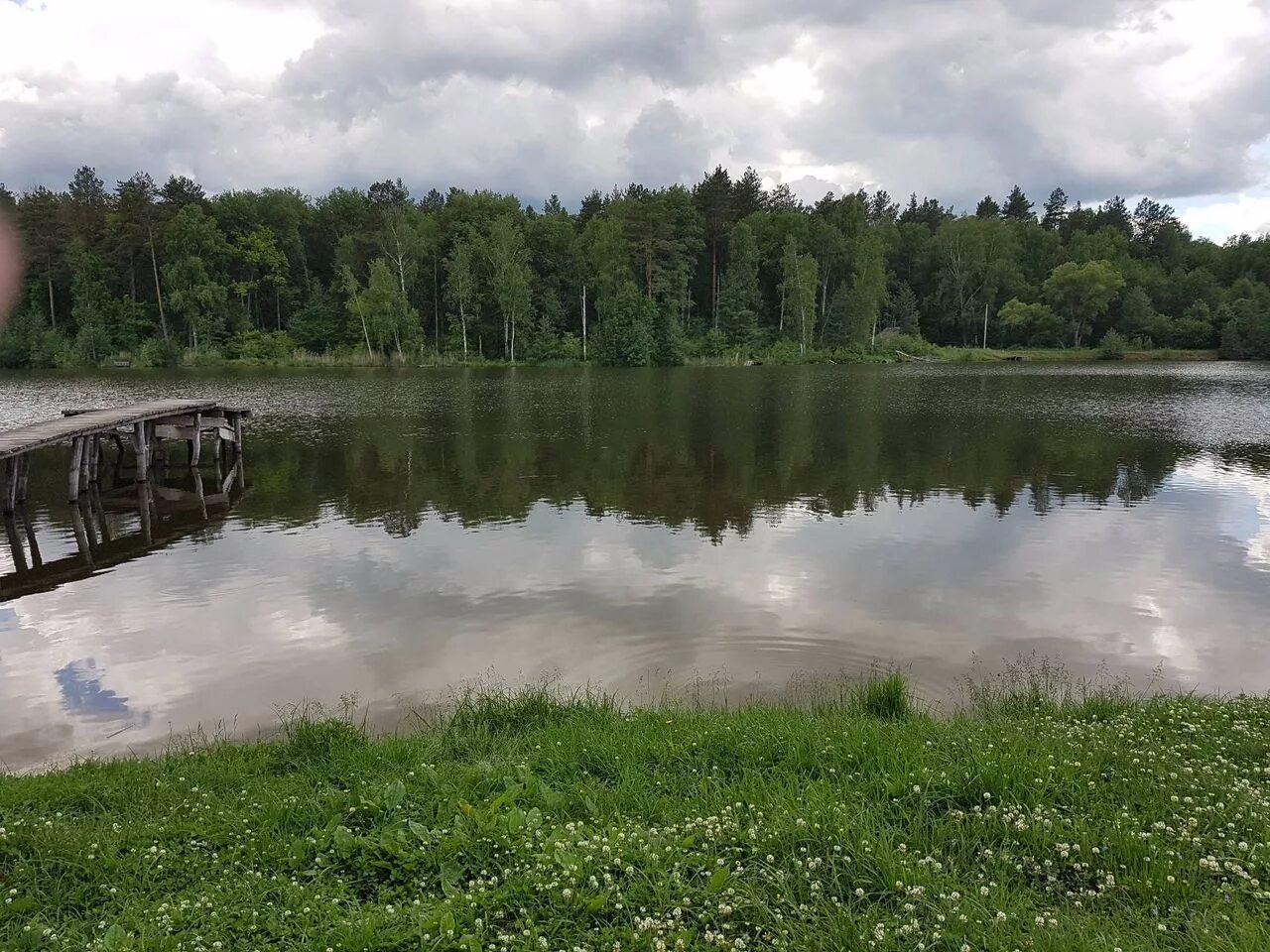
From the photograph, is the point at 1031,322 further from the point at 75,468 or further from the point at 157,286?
the point at 75,468

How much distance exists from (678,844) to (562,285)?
8683 centimetres

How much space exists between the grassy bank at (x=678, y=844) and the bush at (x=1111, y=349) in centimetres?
9766

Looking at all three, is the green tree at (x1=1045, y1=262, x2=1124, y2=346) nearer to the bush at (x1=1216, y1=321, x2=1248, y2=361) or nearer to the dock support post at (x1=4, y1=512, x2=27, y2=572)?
the bush at (x1=1216, y1=321, x2=1248, y2=361)

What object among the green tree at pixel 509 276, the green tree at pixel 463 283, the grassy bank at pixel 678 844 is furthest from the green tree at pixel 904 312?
the grassy bank at pixel 678 844

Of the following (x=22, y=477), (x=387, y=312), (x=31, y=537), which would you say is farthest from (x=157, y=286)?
(x=31, y=537)

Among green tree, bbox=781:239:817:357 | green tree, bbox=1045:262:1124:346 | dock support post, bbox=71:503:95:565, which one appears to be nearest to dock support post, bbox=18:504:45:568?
dock support post, bbox=71:503:95:565

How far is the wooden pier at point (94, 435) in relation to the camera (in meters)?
18.0

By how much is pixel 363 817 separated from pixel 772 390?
46.1 metres

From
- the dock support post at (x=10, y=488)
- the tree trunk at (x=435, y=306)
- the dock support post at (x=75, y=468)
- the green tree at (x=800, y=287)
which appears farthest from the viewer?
the green tree at (x=800, y=287)

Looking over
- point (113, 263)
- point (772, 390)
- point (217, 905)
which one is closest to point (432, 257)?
point (113, 263)

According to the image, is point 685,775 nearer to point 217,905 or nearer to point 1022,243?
point 217,905

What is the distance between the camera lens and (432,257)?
8406 cm

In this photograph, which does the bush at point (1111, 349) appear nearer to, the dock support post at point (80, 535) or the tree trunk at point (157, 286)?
the dock support post at point (80, 535)

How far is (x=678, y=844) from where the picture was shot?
454 cm
